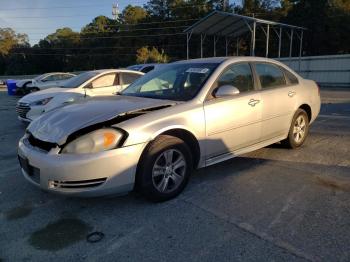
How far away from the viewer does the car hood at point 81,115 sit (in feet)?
12.0

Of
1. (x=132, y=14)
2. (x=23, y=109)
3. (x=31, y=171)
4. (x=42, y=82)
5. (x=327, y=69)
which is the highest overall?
(x=132, y=14)

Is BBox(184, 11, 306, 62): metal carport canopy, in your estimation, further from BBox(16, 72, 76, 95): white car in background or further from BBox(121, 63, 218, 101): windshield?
BBox(121, 63, 218, 101): windshield

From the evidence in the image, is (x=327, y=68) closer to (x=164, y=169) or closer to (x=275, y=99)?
(x=275, y=99)

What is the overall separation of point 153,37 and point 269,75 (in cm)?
5818

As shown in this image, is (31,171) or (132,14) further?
(132,14)

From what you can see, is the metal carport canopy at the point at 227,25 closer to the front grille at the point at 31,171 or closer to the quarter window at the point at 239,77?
the quarter window at the point at 239,77

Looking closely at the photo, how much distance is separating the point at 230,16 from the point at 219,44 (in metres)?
19.1

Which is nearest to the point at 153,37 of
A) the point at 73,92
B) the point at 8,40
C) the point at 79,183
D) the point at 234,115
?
the point at 8,40

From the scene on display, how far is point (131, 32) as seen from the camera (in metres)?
64.1

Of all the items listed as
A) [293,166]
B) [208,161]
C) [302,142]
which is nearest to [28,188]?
[208,161]

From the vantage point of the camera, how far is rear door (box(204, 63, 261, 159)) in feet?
14.2

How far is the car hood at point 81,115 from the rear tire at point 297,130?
2.47 meters

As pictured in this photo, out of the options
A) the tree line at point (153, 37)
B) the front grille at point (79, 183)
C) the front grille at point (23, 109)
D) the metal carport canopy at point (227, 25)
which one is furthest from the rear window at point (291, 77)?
the tree line at point (153, 37)

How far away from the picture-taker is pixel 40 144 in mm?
3814
